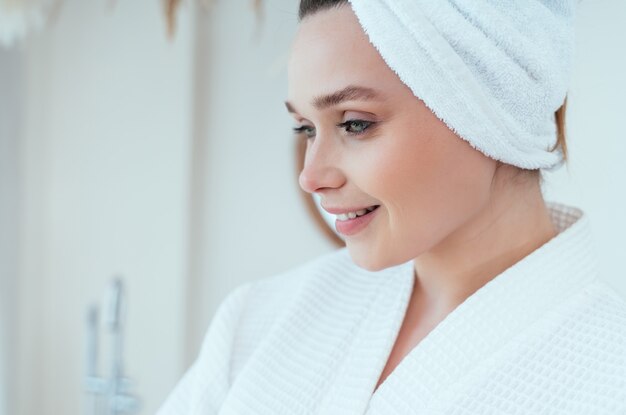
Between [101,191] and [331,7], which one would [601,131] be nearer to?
[331,7]

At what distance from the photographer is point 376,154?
0.96 meters

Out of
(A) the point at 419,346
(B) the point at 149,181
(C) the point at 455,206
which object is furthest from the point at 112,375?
(C) the point at 455,206

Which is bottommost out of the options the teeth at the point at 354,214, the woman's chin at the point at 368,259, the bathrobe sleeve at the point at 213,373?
the bathrobe sleeve at the point at 213,373

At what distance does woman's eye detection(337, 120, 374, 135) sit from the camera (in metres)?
0.97

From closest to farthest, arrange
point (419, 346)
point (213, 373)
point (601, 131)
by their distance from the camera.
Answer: point (419, 346), point (213, 373), point (601, 131)

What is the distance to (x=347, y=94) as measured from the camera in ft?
3.13

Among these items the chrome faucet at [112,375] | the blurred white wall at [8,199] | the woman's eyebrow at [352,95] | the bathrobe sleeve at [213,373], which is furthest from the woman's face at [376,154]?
the blurred white wall at [8,199]

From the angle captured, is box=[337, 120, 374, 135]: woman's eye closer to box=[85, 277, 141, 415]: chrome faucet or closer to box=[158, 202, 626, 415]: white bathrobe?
box=[158, 202, 626, 415]: white bathrobe

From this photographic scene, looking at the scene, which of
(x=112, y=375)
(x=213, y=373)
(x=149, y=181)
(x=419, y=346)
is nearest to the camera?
(x=419, y=346)

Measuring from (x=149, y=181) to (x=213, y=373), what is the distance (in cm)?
140

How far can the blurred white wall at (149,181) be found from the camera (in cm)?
245

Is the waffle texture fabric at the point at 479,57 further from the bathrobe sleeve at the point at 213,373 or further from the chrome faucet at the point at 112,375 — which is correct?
the chrome faucet at the point at 112,375

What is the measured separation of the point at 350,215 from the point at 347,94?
15 centimetres

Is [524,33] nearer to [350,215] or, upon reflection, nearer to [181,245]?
[350,215]
